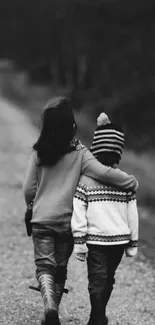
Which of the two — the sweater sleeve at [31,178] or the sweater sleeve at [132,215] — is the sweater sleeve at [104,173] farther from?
the sweater sleeve at [31,178]

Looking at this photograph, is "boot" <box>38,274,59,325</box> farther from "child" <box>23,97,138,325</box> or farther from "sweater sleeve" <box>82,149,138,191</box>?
"sweater sleeve" <box>82,149,138,191</box>

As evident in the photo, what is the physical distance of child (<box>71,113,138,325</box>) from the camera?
437cm

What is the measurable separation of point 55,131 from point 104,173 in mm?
444

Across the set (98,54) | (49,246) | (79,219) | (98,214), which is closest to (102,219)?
(98,214)

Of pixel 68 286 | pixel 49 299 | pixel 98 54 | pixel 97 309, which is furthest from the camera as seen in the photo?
pixel 98 54

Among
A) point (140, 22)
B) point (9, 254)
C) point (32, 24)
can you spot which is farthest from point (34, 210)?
point (32, 24)

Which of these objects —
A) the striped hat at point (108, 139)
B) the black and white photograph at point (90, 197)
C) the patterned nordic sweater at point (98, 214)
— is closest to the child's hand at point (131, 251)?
the black and white photograph at point (90, 197)

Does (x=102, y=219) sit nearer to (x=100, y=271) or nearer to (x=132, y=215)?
(x=132, y=215)

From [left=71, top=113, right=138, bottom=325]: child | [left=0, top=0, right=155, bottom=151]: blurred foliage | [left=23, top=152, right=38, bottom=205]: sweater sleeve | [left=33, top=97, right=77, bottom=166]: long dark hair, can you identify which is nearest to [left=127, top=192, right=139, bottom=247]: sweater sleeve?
[left=71, top=113, right=138, bottom=325]: child

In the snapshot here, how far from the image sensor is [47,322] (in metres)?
4.16

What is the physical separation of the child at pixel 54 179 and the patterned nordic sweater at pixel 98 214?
0.24 ft

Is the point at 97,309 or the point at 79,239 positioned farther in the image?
the point at 97,309

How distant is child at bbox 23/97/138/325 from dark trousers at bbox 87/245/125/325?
233 mm

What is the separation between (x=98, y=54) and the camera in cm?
2980
